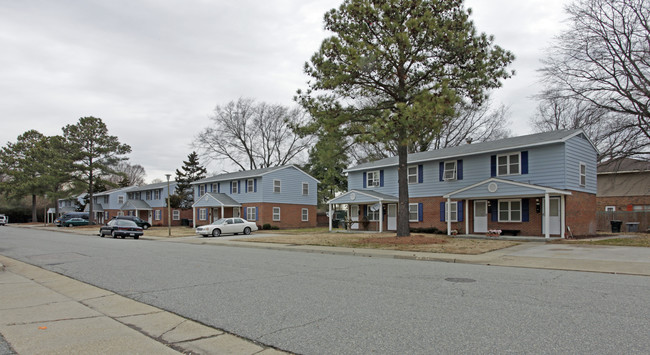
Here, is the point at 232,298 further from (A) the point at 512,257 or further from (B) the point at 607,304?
(A) the point at 512,257

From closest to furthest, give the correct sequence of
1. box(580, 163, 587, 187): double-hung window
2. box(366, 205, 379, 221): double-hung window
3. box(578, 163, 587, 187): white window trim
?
box(578, 163, 587, 187): white window trim → box(580, 163, 587, 187): double-hung window → box(366, 205, 379, 221): double-hung window

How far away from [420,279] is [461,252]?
7010 mm

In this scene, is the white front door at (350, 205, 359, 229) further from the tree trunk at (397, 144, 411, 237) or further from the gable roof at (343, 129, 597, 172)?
the tree trunk at (397, 144, 411, 237)

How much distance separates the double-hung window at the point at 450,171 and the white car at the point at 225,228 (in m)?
15.8

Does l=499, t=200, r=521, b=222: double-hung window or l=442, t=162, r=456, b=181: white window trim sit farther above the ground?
l=442, t=162, r=456, b=181: white window trim

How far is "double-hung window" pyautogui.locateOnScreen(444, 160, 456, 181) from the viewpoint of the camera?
29261 millimetres

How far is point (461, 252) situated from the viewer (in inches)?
640

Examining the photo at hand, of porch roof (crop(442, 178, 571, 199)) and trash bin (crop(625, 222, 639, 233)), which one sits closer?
porch roof (crop(442, 178, 571, 199))

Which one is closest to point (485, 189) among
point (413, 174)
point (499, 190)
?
point (499, 190)

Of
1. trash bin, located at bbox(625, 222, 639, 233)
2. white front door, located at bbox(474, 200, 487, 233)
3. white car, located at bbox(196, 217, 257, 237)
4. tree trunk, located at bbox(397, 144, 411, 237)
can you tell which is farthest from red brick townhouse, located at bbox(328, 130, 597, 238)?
white car, located at bbox(196, 217, 257, 237)

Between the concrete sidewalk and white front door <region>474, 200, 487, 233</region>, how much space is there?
23606mm

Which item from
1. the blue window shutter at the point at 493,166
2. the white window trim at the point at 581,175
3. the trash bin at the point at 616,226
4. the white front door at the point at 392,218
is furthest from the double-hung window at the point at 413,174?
the trash bin at the point at 616,226

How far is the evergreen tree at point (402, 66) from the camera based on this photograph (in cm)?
1839

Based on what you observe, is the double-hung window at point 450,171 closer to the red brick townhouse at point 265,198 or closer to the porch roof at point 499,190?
the porch roof at point 499,190
